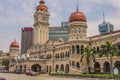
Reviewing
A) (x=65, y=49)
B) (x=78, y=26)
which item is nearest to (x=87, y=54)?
(x=78, y=26)

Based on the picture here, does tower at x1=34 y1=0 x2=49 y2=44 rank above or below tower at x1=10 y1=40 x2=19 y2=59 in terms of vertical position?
above

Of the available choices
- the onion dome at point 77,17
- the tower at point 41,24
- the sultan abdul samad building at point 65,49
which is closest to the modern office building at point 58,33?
the sultan abdul samad building at point 65,49

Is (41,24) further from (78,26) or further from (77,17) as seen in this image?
(78,26)

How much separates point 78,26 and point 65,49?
1321 centimetres

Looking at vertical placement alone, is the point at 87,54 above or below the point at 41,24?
below

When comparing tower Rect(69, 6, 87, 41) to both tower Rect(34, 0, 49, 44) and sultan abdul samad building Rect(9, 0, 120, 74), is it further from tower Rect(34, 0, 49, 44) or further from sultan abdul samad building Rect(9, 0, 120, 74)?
tower Rect(34, 0, 49, 44)

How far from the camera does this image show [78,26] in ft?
215

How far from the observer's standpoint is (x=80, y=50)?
209 feet

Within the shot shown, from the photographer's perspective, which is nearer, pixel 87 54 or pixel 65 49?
pixel 87 54

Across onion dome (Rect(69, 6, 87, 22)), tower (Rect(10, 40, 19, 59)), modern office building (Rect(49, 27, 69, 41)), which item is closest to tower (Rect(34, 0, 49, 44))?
tower (Rect(10, 40, 19, 59))

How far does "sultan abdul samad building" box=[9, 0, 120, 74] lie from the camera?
61094 millimetres

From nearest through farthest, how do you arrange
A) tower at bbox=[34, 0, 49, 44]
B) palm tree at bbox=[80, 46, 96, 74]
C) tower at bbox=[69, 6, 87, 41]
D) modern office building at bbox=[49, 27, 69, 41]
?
1. palm tree at bbox=[80, 46, 96, 74]
2. tower at bbox=[69, 6, 87, 41]
3. tower at bbox=[34, 0, 49, 44]
4. modern office building at bbox=[49, 27, 69, 41]

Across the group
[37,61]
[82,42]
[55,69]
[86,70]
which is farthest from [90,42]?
[37,61]

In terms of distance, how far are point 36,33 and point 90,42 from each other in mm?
36796
